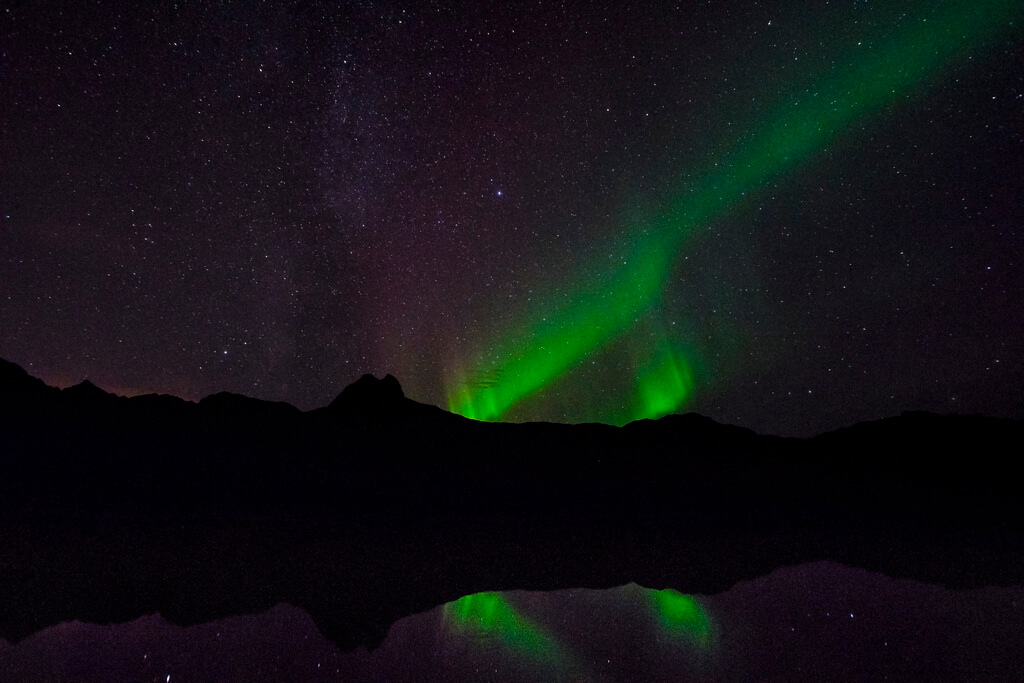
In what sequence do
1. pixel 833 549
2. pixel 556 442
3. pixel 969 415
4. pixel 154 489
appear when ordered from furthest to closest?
pixel 969 415 → pixel 556 442 → pixel 154 489 → pixel 833 549

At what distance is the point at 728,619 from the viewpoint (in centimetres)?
527

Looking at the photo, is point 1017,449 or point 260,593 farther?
point 1017,449

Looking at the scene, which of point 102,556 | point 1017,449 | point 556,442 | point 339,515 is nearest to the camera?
point 102,556

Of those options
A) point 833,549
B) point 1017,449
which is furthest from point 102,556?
point 1017,449

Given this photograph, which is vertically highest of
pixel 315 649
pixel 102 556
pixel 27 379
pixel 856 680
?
pixel 27 379

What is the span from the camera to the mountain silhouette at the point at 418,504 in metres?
6.91

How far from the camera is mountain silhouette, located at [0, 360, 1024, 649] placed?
272 inches

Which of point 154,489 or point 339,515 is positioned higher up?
point 154,489

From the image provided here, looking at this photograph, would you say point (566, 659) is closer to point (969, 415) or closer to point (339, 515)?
point (339, 515)

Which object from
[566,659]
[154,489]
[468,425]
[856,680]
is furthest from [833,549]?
[468,425]

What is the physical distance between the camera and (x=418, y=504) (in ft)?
69.6

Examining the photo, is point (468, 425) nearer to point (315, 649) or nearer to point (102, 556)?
point (102, 556)

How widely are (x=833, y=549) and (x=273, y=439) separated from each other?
98.3 ft

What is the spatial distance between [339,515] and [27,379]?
118 feet
